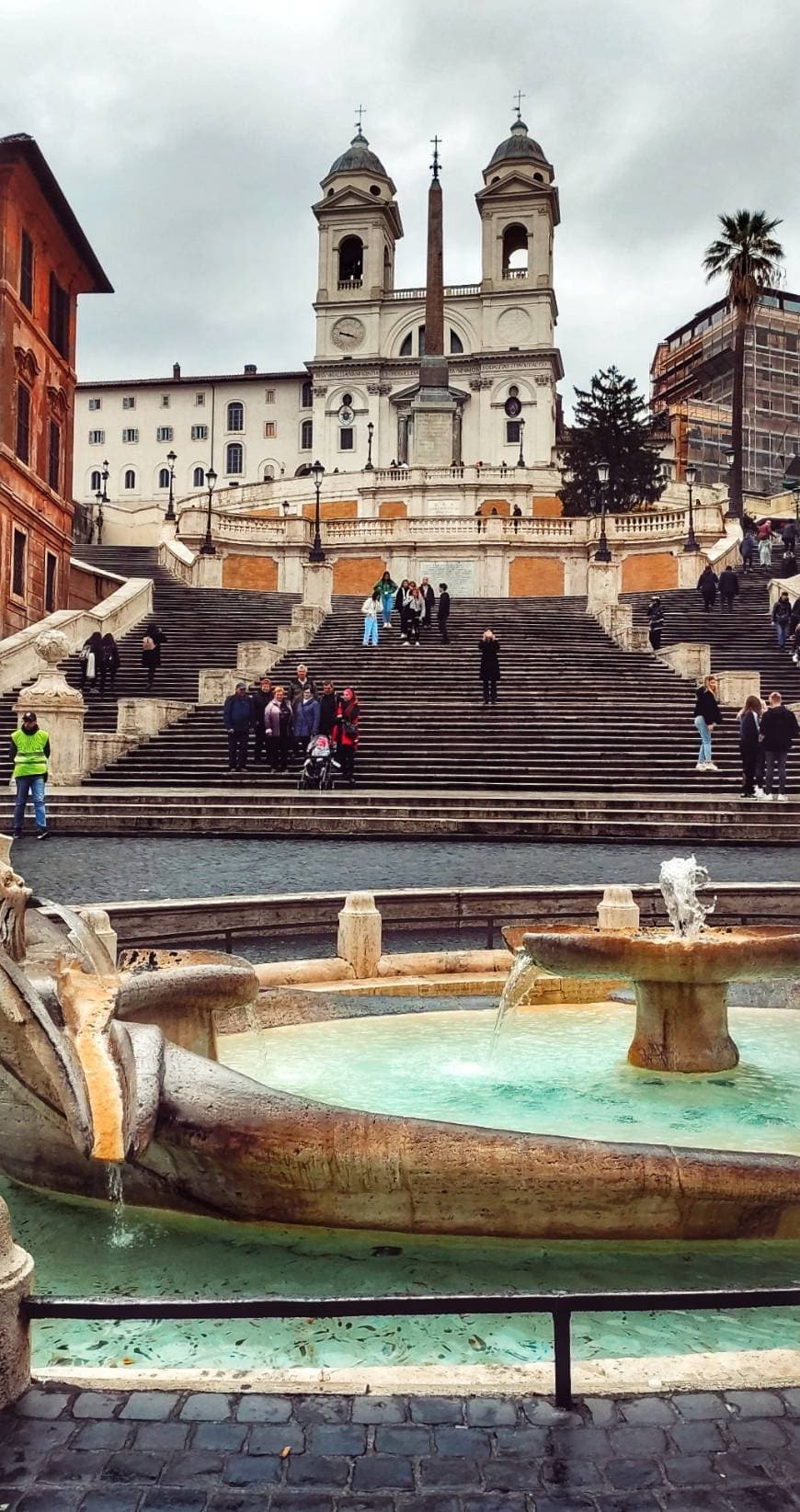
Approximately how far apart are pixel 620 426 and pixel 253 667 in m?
35.0

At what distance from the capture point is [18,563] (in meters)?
31.4

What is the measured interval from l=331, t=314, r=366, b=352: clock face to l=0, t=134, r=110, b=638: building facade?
143 ft

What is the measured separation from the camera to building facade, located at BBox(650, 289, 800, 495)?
7012 cm

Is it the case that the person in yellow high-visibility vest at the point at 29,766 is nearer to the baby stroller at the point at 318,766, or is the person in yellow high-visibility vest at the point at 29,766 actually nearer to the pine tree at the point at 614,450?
the baby stroller at the point at 318,766

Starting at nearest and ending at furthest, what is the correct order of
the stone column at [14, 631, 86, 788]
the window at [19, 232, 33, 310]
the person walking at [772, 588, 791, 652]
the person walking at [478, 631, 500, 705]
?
the stone column at [14, 631, 86, 788], the person walking at [478, 631, 500, 705], the person walking at [772, 588, 791, 652], the window at [19, 232, 33, 310]

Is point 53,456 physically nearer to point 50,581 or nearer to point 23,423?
point 23,423

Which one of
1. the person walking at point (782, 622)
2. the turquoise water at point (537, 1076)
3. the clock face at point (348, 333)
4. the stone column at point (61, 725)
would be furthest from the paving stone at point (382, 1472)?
the clock face at point (348, 333)

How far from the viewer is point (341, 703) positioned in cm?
1923

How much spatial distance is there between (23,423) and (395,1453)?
32.8 m

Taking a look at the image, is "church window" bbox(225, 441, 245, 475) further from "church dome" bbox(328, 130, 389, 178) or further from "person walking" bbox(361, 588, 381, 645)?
"person walking" bbox(361, 588, 381, 645)

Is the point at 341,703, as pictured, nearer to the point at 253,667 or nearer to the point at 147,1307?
the point at 253,667

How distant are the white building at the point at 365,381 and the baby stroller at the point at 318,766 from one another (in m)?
58.1

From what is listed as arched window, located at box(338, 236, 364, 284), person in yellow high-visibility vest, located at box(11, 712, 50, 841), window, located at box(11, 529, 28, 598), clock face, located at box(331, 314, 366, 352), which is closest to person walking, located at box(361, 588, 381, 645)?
window, located at box(11, 529, 28, 598)

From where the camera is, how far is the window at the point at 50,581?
3391cm
